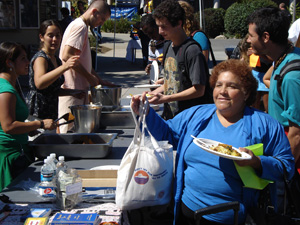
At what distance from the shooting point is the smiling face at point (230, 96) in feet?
7.46

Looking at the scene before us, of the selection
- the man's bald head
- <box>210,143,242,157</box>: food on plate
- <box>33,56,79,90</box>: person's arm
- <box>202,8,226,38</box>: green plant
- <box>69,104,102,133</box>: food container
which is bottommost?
<box>69,104,102,133</box>: food container

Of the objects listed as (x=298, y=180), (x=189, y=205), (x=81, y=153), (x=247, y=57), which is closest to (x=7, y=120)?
(x=81, y=153)

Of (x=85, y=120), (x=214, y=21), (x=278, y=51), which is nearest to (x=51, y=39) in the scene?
(x=85, y=120)

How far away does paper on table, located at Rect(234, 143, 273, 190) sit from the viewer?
2.03m

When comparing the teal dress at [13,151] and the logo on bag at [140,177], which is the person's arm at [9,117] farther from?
the logo on bag at [140,177]

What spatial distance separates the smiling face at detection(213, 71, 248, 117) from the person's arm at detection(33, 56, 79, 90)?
151 centimetres

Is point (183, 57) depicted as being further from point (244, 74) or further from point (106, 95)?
point (106, 95)

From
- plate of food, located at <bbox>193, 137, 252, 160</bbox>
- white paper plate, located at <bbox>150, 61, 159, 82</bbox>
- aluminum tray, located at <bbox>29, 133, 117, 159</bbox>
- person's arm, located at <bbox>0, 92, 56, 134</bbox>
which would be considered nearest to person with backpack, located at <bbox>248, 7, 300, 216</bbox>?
plate of food, located at <bbox>193, 137, 252, 160</bbox>

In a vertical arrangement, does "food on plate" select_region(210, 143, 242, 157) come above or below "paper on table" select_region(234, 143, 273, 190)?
above

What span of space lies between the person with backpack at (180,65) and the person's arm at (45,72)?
833 mm

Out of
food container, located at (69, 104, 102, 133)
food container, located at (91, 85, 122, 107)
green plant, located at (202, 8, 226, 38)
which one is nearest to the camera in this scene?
food container, located at (69, 104, 102, 133)

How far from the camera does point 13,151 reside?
9.17 feet

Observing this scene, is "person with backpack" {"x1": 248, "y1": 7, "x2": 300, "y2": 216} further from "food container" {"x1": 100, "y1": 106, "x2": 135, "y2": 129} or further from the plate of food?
"food container" {"x1": 100, "y1": 106, "x2": 135, "y2": 129}

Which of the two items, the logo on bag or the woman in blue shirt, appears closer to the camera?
the logo on bag
